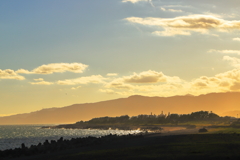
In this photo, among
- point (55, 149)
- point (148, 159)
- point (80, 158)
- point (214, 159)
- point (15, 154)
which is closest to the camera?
point (214, 159)

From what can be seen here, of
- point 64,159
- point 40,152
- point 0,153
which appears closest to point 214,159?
point 64,159

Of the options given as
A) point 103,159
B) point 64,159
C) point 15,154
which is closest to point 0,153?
point 15,154

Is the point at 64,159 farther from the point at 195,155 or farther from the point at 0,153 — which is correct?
the point at 0,153

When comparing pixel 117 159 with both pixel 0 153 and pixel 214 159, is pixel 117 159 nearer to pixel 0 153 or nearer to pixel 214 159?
pixel 214 159

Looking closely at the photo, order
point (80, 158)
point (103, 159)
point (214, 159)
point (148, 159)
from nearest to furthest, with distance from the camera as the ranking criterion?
point (214, 159) < point (148, 159) < point (103, 159) < point (80, 158)

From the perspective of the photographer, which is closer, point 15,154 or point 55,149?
point 15,154

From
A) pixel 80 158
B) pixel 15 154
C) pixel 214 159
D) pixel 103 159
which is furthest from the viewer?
pixel 15 154

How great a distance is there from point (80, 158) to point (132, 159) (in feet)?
23.8

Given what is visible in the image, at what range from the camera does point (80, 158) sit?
36156mm

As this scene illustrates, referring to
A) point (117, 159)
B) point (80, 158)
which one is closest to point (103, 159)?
point (117, 159)

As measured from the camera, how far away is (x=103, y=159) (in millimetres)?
33281

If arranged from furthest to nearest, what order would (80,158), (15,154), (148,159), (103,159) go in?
(15,154) → (80,158) → (103,159) → (148,159)

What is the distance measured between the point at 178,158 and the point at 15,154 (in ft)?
103

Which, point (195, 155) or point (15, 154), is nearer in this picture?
point (195, 155)
